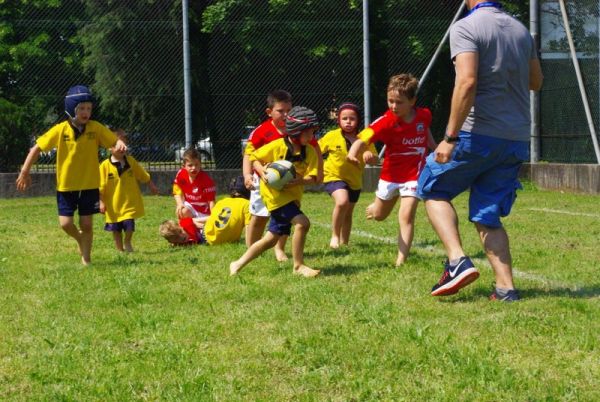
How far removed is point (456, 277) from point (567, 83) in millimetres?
12440

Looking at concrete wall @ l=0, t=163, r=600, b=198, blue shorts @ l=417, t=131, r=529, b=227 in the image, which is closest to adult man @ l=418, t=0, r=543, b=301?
blue shorts @ l=417, t=131, r=529, b=227

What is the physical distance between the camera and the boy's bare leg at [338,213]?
9623mm

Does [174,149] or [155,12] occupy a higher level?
[155,12]

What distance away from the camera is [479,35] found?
19.8 feet

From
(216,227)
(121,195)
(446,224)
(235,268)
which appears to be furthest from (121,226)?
(446,224)

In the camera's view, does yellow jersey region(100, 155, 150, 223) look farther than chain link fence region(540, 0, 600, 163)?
No

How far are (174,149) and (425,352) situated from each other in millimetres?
14023

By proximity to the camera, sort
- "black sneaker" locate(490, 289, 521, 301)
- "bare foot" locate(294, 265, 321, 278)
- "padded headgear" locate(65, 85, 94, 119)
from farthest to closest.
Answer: "padded headgear" locate(65, 85, 94, 119) < "bare foot" locate(294, 265, 321, 278) < "black sneaker" locate(490, 289, 521, 301)

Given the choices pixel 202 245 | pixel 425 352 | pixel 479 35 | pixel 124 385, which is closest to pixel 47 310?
pixel 124 385

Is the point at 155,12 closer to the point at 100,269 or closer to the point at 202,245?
the point at 202,245

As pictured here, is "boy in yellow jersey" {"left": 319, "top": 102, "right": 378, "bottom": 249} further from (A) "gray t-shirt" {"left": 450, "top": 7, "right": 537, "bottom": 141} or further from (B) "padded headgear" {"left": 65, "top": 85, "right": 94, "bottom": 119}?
(A) "gray t-shirt" {"left": 450, "top": 7, "right": 537, "bottom": 141}

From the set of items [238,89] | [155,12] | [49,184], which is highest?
[155,12]

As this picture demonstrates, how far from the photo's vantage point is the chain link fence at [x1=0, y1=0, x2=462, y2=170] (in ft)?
61.3

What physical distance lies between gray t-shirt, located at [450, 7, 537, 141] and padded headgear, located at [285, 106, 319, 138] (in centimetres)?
189
